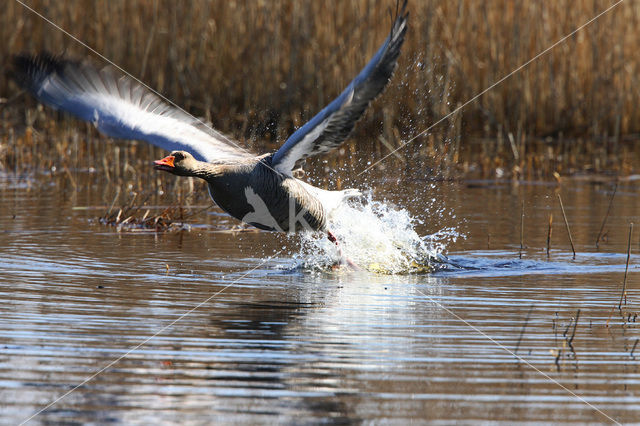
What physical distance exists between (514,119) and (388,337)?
35.7 feet

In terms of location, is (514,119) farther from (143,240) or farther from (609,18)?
(143,240)

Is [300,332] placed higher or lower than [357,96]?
lower

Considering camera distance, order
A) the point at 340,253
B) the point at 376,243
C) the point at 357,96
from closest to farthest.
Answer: the point at 357,96
the point at 340,253
the point at 376,243

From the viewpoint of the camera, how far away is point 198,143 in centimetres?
873

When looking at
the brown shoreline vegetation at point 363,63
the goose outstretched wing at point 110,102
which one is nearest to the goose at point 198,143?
the goose outstretched wing at point 110,102

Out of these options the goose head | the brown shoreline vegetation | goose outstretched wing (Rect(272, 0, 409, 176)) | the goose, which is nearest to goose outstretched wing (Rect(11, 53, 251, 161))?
the goose

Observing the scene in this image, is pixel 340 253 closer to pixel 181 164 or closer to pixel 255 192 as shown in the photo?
pixel 255 192

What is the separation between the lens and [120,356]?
4.80 metres

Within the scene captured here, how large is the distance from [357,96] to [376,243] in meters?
1.98

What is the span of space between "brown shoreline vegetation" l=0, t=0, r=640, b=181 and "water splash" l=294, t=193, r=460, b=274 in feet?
16.5

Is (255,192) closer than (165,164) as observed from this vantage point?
No

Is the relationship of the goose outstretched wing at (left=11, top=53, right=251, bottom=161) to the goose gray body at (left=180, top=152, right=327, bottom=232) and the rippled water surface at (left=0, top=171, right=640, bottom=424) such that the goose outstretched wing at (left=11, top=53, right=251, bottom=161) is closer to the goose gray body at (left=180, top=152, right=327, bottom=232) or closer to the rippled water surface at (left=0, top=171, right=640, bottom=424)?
the goose gray body at (left=180, top=152, right=327, bottom=232)

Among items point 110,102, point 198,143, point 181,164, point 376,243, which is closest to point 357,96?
point 181,164

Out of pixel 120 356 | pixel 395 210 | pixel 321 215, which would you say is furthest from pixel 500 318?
pixel 395 210
